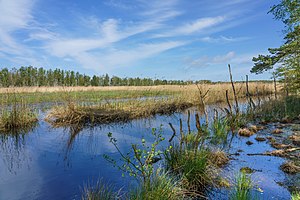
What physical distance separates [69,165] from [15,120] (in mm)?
4284

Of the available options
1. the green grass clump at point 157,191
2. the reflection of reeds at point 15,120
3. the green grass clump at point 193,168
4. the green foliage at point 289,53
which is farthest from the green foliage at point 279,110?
the reflection of reeds at point 15,120

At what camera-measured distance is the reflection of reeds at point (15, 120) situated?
23.2 feet

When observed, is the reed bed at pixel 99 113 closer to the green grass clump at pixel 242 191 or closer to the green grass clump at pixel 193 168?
the green grass clump at pixel 193 168

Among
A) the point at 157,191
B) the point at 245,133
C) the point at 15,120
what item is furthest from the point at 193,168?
the point at 15,120

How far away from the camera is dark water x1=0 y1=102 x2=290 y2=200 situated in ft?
10.8

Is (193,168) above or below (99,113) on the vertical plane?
below

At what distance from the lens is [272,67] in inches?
481

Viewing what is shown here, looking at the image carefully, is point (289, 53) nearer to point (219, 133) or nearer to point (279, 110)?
point (279, 110)

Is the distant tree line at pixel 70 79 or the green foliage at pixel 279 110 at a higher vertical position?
the distant tree line at pixel 70 79

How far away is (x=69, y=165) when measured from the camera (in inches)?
171

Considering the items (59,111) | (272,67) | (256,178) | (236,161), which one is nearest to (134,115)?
(59,111)

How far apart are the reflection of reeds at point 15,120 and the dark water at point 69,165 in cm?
82

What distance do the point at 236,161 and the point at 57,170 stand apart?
11.8 feet

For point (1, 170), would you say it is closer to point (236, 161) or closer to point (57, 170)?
point (57, 170)
